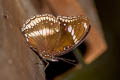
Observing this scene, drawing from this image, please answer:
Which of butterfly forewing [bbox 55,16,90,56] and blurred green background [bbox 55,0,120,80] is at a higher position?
butterfly forewing [bbox 55,16,90,56]

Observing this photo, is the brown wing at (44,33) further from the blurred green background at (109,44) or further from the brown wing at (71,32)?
the blurred green background at (109,44)

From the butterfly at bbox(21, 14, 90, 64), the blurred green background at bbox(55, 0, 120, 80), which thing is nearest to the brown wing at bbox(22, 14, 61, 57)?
the butterfly at bbox(21, 14, 90, 64)

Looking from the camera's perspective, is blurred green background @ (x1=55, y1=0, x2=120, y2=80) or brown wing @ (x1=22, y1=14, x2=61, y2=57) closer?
brown wing @ (x1=22, y1=14, x2=61, y2=57)

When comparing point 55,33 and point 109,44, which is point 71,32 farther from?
point 109,44

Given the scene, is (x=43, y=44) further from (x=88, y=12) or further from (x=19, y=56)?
(x=88, y=12)

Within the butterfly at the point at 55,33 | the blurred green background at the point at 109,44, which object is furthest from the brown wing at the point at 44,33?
the blurred green background at the point at 109,44

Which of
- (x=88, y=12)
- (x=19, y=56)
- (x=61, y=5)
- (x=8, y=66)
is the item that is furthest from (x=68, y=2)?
(x=8, y=66)

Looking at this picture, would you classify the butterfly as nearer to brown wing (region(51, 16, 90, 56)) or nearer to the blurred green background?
brown wing (region(51, 16, 90, 56))
